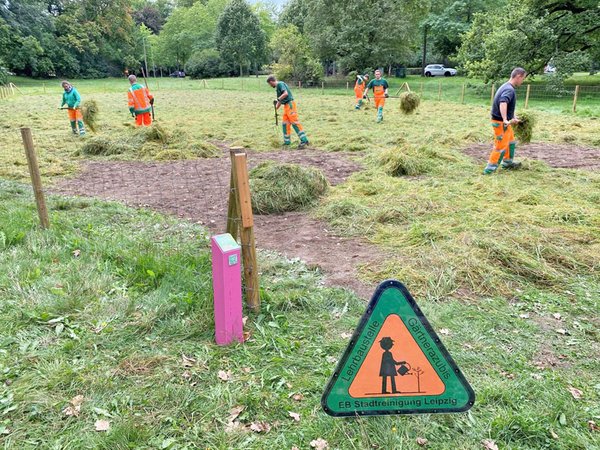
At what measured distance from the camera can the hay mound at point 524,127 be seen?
868cm

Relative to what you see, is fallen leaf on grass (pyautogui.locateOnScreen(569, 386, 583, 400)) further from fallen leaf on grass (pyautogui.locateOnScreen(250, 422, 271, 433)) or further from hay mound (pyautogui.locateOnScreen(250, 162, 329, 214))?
hay mound (pyautogui.locateOnScreen(250, 162, 329, 214))

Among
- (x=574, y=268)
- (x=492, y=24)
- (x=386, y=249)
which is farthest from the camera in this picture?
(x=492, y=24)

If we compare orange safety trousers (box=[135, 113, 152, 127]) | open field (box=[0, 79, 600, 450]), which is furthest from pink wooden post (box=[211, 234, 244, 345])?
orange safety trousers (box=[135, 113, 152, 127])

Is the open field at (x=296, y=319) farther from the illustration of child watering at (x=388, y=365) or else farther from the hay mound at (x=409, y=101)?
the hay mound at (x=409, y=101)

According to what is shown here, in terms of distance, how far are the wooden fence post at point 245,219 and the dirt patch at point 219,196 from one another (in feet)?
2.87

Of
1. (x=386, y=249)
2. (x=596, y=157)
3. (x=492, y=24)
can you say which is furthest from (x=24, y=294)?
(x=492, y=24)

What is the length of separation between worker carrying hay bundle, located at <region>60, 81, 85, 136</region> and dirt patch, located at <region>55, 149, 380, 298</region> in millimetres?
3927

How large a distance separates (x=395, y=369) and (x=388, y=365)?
4 cm

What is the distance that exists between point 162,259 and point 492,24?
26448 millimetres

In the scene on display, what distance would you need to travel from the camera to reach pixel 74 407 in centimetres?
248

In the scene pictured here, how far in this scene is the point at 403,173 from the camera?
7.63 meters

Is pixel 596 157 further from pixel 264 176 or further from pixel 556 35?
pixel 556 35

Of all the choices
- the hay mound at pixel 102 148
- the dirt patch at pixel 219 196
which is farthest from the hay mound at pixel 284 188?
the hay mound at pixel 102 148

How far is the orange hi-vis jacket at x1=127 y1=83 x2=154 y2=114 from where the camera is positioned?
470 inches
